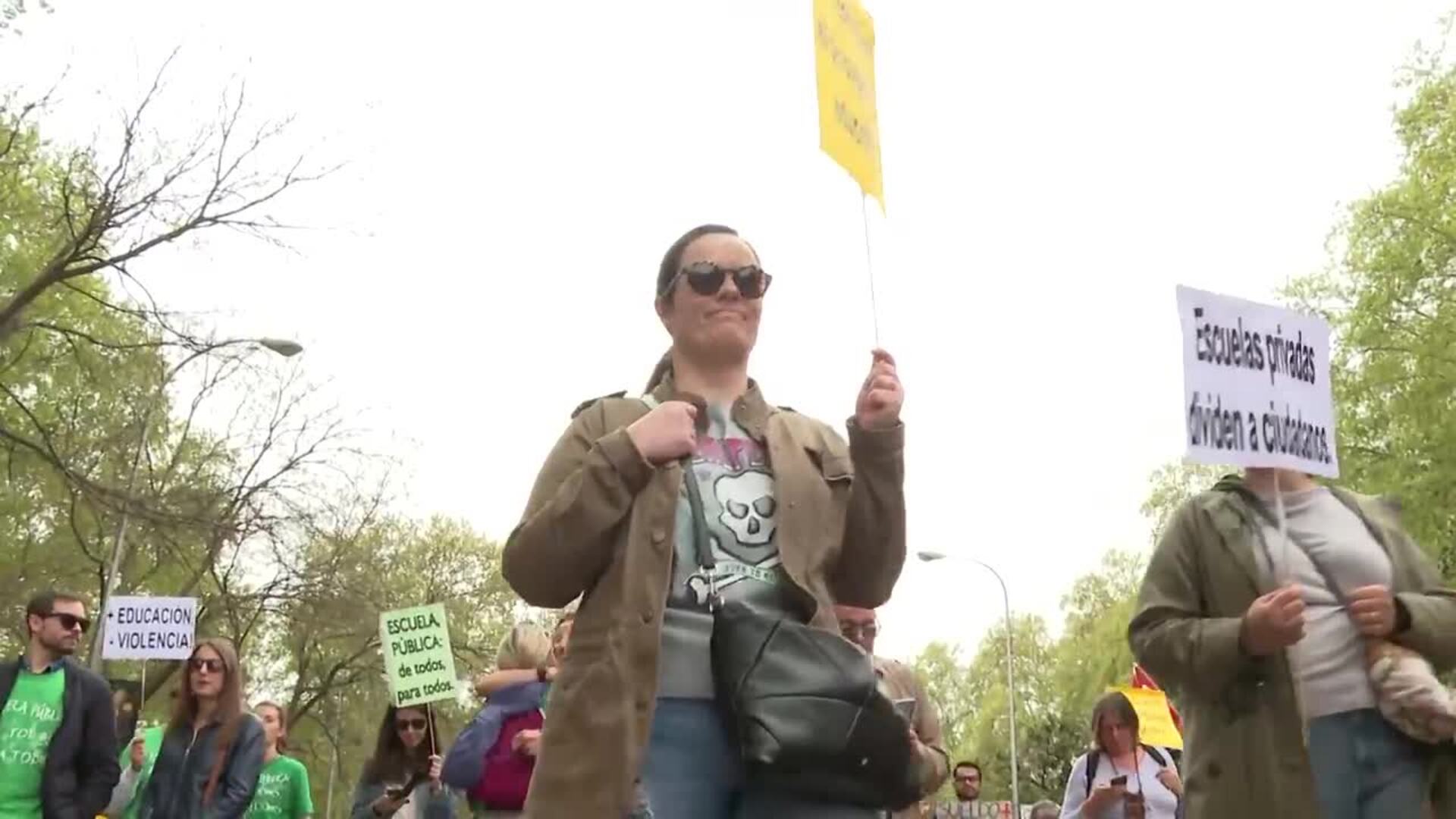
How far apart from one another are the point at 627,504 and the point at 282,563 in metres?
18.7

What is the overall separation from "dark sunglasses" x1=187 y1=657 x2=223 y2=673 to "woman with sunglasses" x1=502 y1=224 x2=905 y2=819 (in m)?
4.74

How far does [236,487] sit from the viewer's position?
2367 cm

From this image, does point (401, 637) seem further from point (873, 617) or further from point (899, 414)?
point (899, 414)

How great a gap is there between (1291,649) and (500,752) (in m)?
3.65

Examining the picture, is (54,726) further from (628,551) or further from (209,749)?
(628,551)

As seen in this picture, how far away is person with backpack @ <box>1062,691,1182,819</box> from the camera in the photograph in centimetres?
794

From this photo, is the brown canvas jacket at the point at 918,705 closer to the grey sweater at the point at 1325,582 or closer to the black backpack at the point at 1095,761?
the grey sweater at the point at 1325,582

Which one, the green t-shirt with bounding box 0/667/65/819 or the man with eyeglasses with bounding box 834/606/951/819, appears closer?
the man with eyeglasses with bounding box 834/606/951/819

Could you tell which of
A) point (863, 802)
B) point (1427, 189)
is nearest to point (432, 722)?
point (863, 802)

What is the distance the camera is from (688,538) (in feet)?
10.4

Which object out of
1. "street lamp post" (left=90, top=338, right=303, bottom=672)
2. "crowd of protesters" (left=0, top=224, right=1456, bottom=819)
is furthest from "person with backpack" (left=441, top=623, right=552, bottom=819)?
"street lamp post" (left=90, top=338, right=303, bottom=672)

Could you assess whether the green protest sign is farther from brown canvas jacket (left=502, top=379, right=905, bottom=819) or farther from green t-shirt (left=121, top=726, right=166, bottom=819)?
brown canvas jacket (left=502, top=379, right=905, bottom=819)

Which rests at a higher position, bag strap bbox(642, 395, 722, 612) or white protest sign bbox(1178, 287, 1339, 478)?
white protest sign bbox(1178, 287, 1339, 478)

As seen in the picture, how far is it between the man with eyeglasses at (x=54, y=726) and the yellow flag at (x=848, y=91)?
17.1 feet
